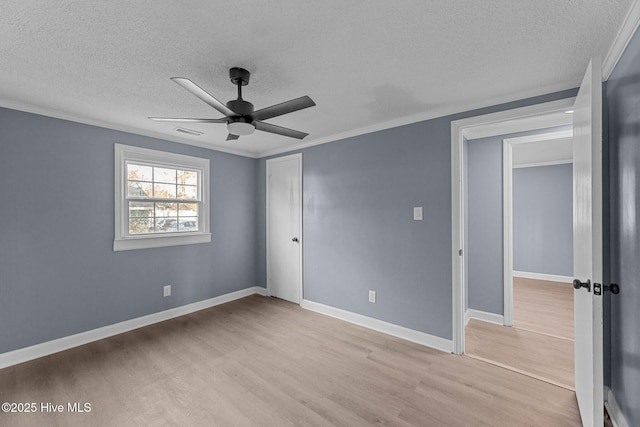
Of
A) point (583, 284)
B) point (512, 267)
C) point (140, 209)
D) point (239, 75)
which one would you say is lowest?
point (512, 267)

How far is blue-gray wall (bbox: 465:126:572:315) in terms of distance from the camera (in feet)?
11.1

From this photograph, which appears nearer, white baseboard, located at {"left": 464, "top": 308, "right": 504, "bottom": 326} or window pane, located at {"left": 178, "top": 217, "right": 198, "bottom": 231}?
white baseboard, located at {"left": 464, "top": 308, "right": 504, "bottom": 326}

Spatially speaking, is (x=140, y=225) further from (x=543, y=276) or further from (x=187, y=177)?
(x=543, y=276)

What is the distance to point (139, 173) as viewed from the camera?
3367 mm

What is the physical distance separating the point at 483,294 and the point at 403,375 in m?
1.87

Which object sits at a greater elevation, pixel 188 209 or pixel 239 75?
pixel 239 75

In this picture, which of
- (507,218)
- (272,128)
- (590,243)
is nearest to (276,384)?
(272,128)

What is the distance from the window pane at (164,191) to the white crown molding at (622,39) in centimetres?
429

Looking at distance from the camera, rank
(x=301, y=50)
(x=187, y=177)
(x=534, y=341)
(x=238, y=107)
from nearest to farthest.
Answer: (x=301, y=50) < (x=238, y=107) < (x=534, y=341) < (x=187, y=177)

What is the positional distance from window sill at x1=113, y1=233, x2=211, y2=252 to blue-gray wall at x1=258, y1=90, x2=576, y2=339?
5.01 feet

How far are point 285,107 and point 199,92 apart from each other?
1.73ft

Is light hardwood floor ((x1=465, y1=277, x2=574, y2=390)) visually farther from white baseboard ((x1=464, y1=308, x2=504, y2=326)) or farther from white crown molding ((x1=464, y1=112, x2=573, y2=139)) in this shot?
white crown molding ((x1=464, y1=112, x2=573, y2=139))

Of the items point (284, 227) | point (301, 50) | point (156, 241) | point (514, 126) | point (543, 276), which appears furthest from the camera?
point (543, 276)

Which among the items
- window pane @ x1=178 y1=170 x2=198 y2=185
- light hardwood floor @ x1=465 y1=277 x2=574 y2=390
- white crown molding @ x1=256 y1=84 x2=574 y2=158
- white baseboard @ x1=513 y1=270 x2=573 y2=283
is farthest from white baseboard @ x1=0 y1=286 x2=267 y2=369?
white baseboard @ x1=513 y1=270 x2=573 y2=283
